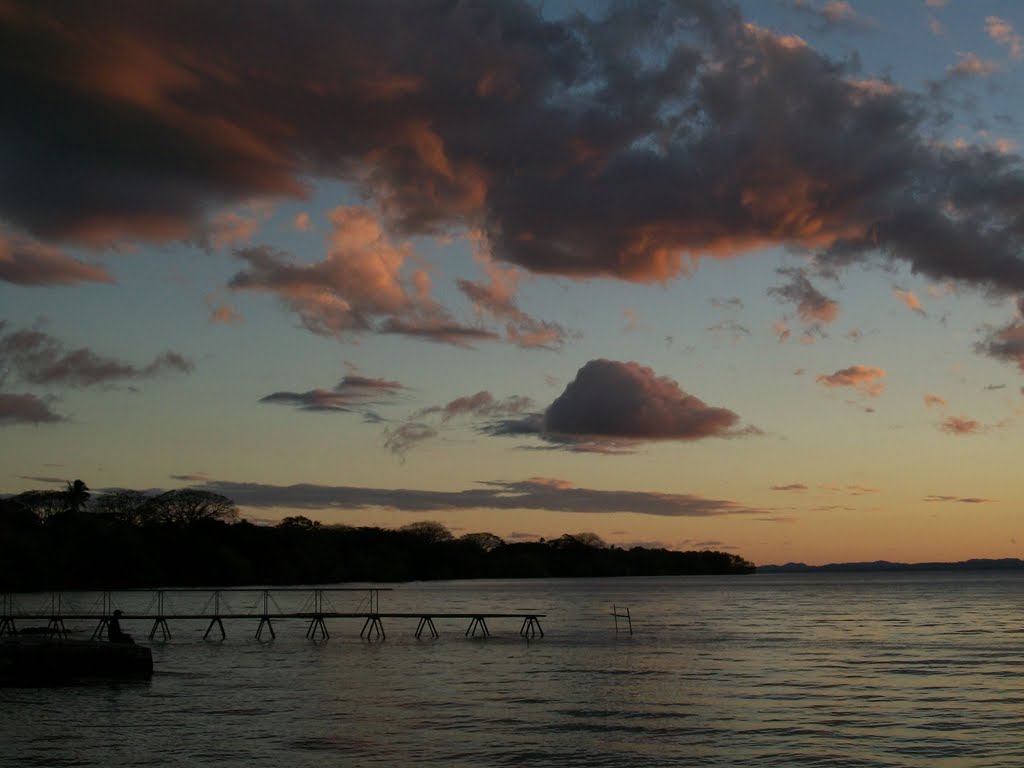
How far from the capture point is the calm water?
30.2 m

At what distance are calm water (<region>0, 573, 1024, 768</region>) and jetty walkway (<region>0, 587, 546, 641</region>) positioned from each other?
3.47m

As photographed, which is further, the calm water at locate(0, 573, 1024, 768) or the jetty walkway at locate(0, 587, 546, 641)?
the jetty walkway at locate(0, 587, 546, 641)

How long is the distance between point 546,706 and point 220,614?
61.2m

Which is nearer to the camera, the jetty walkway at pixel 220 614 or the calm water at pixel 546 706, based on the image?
the calm water at pixel 546 706

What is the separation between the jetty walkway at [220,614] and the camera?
7256cm

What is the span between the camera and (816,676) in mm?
50906

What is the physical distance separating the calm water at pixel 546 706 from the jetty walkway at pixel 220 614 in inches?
137

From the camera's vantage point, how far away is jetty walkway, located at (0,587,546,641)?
238 ft

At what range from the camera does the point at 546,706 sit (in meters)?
40.1

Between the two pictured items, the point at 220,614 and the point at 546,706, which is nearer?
the point at 546,706

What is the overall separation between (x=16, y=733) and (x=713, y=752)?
74.3 feet

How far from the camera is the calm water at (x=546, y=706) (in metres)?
30.2

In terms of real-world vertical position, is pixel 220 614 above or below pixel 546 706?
below

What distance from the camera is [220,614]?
308ft
